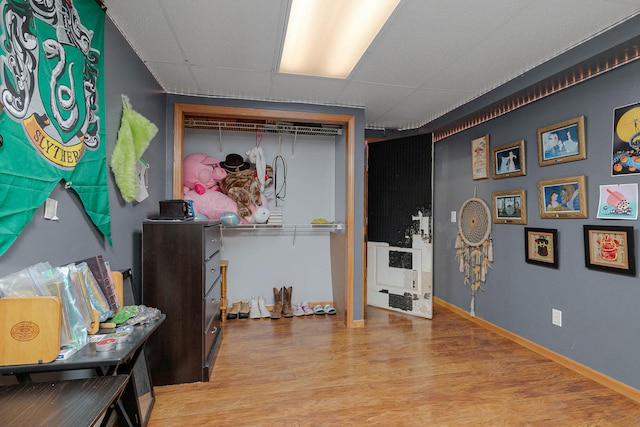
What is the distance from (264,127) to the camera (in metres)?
3.39

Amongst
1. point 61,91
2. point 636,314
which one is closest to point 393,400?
point 636,314

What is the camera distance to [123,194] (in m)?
1.89

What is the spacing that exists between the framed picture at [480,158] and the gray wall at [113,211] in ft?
10.5

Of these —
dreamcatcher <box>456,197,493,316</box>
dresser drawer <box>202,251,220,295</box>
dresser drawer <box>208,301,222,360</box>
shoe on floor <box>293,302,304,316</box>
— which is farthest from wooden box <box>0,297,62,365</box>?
dreamcatcher <box>456,197,493,316</box>

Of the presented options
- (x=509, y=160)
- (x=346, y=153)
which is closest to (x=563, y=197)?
(x=509, y=160)

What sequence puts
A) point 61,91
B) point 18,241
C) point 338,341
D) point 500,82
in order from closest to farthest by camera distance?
point 18,241 → point 61,91 → point 500,82 → point 338,341

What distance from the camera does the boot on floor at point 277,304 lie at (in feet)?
11.2

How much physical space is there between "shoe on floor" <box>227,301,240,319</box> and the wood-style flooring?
1.28ft

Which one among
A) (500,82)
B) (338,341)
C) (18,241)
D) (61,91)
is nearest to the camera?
(18,241)

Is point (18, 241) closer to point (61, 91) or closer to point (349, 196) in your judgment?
point (61, 91)

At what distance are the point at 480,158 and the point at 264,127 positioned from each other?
236 cm

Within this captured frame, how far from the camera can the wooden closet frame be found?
293 centimetres

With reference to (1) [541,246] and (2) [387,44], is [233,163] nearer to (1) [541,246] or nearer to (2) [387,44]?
(2) [387,44]

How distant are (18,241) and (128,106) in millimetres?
1118
